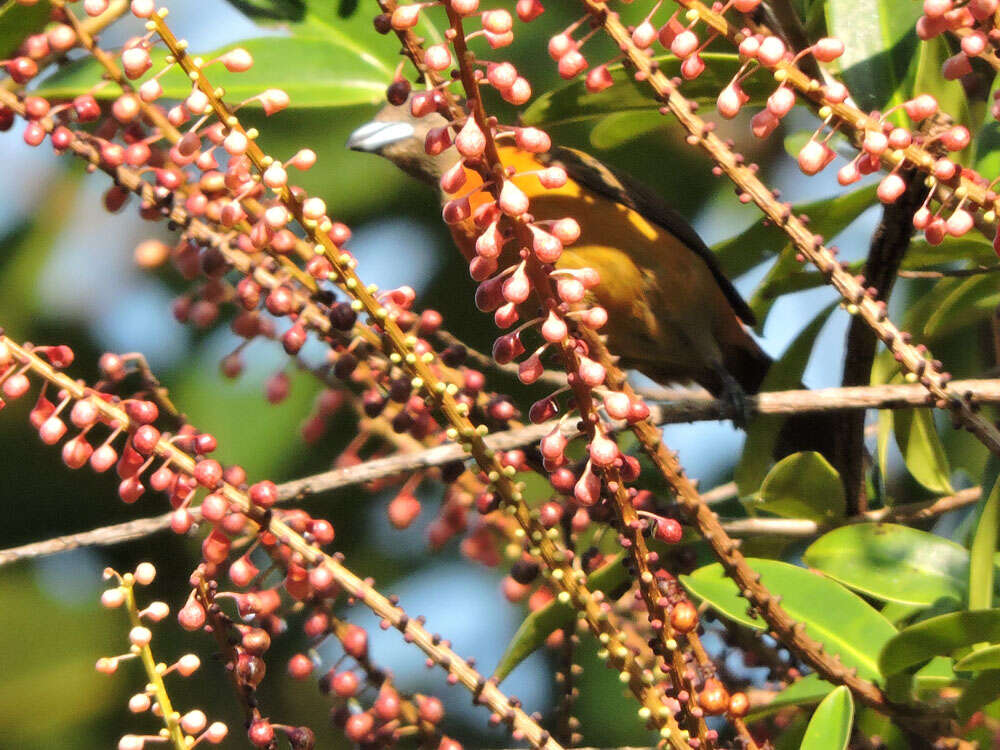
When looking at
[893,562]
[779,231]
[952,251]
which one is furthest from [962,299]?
[893,562]

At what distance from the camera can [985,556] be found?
1377mm

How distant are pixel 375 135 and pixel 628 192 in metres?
0.73

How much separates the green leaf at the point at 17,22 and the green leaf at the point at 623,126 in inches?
38.1

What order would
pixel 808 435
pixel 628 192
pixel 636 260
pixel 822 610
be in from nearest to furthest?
pixel 822 610
pixel 808 435
pixel 628 192
pixel 636 260

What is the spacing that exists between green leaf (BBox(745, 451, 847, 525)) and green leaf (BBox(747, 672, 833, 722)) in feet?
1.35

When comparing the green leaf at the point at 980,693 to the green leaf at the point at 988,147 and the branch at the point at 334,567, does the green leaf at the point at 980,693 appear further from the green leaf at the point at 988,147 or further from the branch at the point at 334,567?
the green leaf at the point at 988,147

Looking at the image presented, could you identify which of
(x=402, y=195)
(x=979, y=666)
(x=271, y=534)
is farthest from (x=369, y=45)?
(x=979, y=666)

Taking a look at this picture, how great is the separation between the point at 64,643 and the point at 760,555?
6.67 ft

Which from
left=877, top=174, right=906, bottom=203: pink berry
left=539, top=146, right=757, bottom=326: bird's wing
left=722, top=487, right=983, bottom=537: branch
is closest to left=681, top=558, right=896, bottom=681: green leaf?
left=722, top=487, right=983, bottom=537: branch

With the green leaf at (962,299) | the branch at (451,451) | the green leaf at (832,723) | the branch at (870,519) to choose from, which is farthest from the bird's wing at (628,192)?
the green leaf at (832,723)

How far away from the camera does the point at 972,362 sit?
2893mm

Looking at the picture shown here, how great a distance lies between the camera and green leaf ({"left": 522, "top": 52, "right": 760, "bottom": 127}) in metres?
1.81

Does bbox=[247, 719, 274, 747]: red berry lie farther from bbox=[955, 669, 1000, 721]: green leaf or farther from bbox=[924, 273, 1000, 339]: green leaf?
bbox=[924, 273, 1000, 339]: green leaf

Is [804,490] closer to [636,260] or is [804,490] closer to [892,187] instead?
[892,187]
